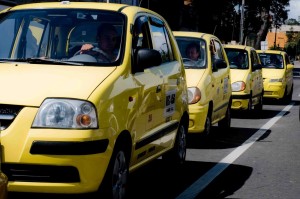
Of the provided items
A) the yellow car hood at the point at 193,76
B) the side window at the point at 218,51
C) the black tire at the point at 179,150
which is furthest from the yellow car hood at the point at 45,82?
the side window at the point at 218,51

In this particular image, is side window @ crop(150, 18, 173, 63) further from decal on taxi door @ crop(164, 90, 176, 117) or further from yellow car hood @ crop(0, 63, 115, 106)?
yellow car hood @ crop(0, 63, 115, 106)

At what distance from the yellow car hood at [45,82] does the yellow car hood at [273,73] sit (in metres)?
16.1

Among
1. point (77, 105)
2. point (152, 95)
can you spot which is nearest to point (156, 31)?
point (152, 95)

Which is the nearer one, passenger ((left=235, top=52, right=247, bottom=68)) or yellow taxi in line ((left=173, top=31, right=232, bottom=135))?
yellow taxi in line ((left=173, top=31, right=232, bottom=135))

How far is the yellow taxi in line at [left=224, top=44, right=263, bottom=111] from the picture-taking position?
15695 mm

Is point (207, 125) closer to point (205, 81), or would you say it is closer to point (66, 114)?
point (205, 81)

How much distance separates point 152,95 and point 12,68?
4.58 ft

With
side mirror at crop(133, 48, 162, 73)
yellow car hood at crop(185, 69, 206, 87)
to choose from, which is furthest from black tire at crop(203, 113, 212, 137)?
side mirror at crop(133, 48, 162, 73)

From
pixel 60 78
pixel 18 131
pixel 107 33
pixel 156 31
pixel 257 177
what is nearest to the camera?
pixel 18 131

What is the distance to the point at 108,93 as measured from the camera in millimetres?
5402

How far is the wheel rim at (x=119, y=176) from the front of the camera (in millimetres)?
5609

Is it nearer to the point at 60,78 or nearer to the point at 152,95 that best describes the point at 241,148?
the point at 152,95

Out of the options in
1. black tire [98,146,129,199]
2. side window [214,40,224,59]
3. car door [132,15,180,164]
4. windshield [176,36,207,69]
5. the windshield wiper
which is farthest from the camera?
side window [214,40,224,59]

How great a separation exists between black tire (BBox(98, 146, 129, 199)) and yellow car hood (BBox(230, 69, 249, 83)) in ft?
33.1
